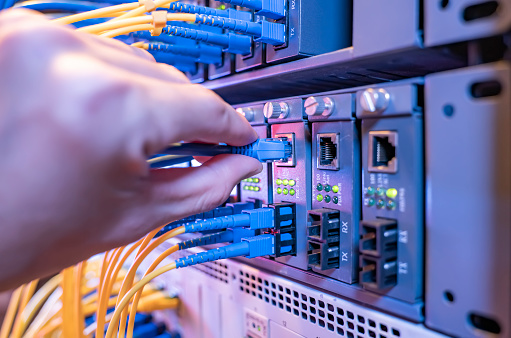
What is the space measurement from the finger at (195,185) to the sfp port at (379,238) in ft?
0.60

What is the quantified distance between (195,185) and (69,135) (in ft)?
0.64

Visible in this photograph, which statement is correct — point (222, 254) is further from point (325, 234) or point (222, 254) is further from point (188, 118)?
point (188, 118)

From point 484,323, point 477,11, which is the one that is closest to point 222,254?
point 484,323

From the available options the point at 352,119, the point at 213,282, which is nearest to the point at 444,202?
the point at 352,119

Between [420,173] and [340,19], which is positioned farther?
[340,19]

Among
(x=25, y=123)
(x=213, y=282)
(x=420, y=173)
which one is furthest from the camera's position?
(x=213, y=282)

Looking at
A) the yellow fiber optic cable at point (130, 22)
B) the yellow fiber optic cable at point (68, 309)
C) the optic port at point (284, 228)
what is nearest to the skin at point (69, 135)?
the yellow fiber optic cable at point (130, 22)

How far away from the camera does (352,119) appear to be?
1.75 ft

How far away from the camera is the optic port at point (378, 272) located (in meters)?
0.48

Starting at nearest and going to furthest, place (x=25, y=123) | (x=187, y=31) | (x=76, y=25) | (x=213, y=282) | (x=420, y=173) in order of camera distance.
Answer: (x=25, y=123) < (x=420, y=173) < (x=187, y=31) < (x=76, y=25) < (x=213, y=282)

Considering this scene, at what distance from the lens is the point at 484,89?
0.44m

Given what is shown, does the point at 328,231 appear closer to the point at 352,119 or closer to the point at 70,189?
the point at 352,119

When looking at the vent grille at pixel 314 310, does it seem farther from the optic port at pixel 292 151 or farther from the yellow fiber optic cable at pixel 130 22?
the yellow fiber optic cable at pixel 130 22

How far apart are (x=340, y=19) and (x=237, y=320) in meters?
0.59
